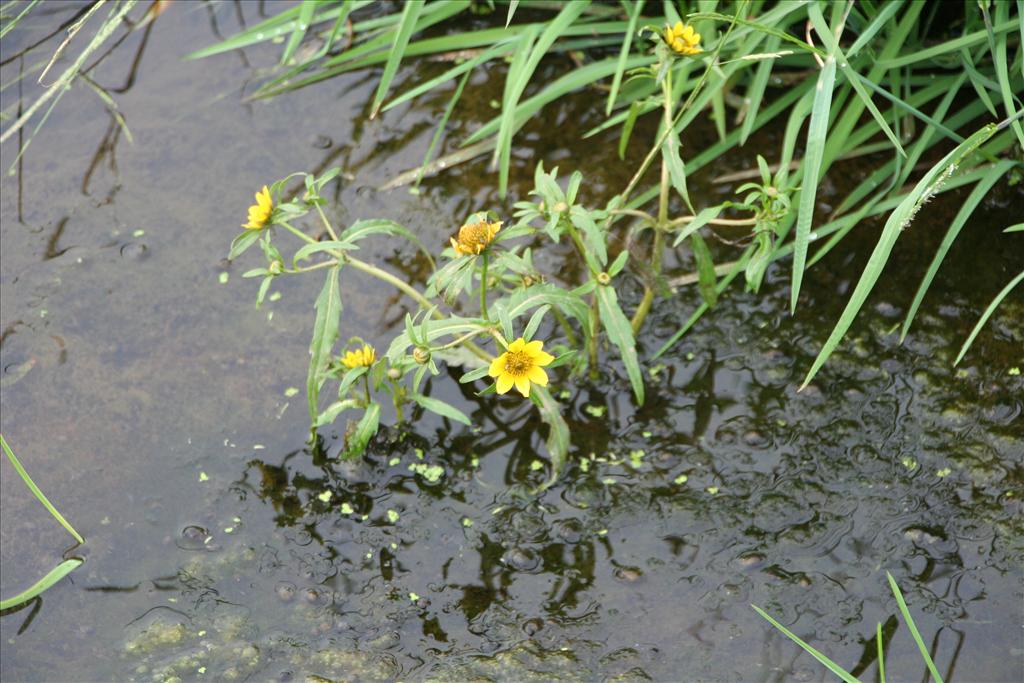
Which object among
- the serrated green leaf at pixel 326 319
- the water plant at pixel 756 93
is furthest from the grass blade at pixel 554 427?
the serrated green leaf at pixel 326 319

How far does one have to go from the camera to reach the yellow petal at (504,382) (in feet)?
6.06

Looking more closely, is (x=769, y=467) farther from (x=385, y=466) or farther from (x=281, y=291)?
(x=281, y=291)

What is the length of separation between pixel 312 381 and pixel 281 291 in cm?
59

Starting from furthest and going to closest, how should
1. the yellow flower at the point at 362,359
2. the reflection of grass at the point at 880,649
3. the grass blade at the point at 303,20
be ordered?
the grass blade at the point at 303,20 < the yellow flower at the point at 362,359 < the reflection of grass at the point at 880,649

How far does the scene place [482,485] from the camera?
7.50 ft

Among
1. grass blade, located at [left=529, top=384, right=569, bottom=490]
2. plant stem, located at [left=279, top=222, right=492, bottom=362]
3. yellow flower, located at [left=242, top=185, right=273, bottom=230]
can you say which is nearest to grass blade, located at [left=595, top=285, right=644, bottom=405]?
grass blade, located at [left=529, top=384, right=569, bottom=490]

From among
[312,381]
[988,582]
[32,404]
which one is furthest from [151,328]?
[988,582]

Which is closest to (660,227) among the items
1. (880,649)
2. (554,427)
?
(554,427)

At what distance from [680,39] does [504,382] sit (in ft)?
2.58

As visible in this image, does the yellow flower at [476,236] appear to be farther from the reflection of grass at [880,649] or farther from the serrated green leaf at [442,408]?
the reflection of grass at [880,649]

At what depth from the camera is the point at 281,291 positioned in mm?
2650

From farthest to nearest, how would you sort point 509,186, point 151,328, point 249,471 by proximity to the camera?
point 509,186, point 151,328, point 249,471

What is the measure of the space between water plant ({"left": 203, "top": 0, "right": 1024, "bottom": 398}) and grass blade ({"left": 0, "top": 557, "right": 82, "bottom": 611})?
1.27 m

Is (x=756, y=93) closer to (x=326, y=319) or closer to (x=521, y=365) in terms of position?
(x=521, y=365)
